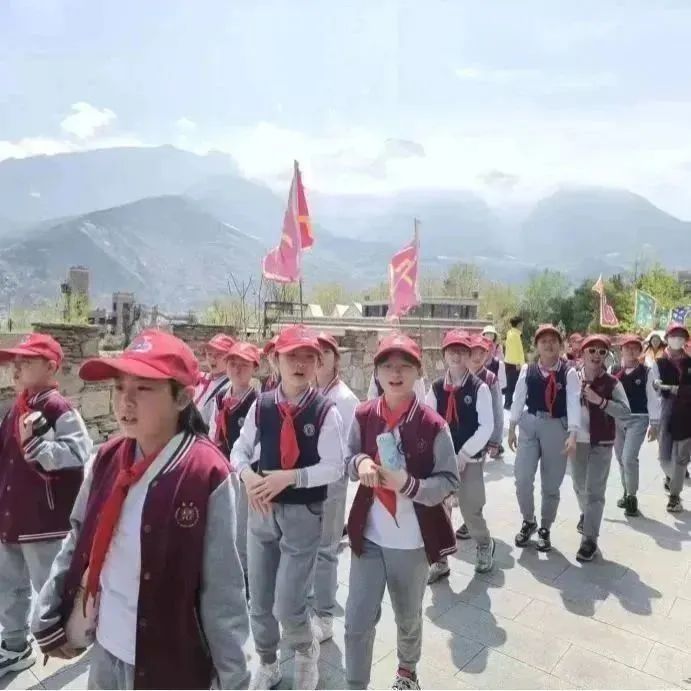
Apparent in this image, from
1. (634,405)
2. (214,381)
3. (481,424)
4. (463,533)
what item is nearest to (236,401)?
(214,381)

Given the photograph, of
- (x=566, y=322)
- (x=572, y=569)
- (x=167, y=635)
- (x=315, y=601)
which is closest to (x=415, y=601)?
(x=315, y=601)

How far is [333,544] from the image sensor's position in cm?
377

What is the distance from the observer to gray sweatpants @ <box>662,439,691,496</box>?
612cm

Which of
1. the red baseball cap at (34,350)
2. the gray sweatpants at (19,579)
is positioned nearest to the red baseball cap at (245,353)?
the red baseball cap at (34,350)

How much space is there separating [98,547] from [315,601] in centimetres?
218

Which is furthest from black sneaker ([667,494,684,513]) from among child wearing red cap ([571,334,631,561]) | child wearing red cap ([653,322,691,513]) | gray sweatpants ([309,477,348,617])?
gray sweatpants ([309,477,348,617])

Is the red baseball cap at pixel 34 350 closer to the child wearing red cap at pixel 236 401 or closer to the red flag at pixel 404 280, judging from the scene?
the child wearing red cap at pixel 236 401

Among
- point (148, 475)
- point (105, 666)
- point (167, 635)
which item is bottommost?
point (105, 666)

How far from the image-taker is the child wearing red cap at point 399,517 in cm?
276

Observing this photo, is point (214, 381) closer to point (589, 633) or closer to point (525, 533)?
point (525, 533)

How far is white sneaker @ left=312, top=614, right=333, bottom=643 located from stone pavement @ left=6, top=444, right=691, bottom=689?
0.21 feet

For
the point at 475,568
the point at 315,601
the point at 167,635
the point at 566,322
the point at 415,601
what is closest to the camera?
the point at 167,635

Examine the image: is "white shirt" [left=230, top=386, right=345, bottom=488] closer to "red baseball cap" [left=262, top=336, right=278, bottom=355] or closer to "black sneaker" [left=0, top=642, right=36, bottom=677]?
"red baseball cap" [left=262, top=336, right=278, bottom=355]

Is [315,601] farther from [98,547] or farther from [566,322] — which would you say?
[566,322]
